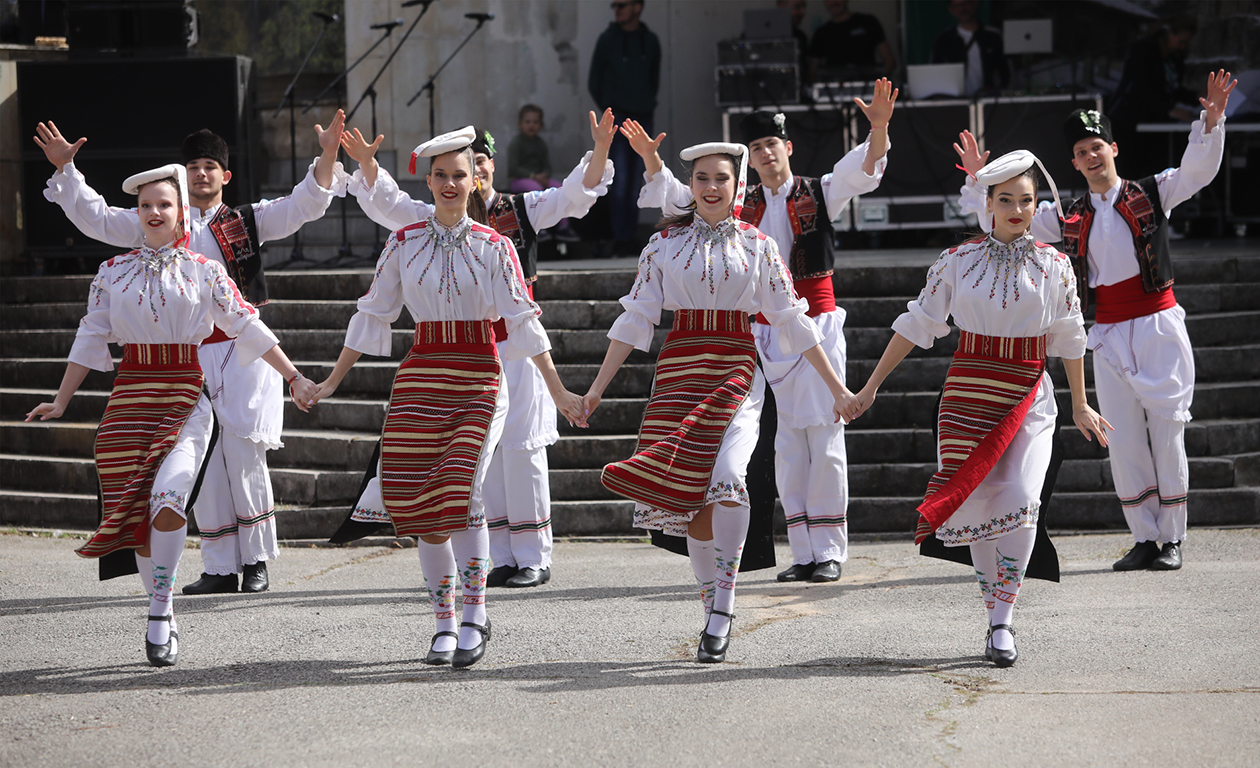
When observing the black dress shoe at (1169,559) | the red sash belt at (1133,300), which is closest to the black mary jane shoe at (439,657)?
the black dress shoe at (1169,559)

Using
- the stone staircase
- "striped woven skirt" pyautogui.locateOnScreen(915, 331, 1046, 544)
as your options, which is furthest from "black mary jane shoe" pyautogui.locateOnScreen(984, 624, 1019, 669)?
the stone staircase

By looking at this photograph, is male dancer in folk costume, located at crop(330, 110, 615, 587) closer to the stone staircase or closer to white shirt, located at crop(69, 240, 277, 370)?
the stone staircase

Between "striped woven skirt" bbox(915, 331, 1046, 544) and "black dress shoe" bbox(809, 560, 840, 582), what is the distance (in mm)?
1448

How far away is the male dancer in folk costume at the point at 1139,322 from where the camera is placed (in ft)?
19.7

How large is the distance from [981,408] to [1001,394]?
0.08m

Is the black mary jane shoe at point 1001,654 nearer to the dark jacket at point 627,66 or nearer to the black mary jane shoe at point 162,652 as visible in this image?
the black mary jane shoe at point 162,652

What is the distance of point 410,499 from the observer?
14.5 ft

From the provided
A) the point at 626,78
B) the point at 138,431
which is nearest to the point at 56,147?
the point at 138,431

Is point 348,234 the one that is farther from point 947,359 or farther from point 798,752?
point 798,752

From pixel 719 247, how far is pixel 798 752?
178 cm

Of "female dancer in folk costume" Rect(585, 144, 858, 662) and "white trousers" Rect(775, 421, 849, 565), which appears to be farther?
"white trousers" Rect(775, 421, 849, 565)

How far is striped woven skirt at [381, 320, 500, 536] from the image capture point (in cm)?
438

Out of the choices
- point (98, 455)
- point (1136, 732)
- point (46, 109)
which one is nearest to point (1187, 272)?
point (1136, 732)

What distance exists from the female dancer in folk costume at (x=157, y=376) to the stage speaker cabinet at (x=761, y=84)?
739 cm
